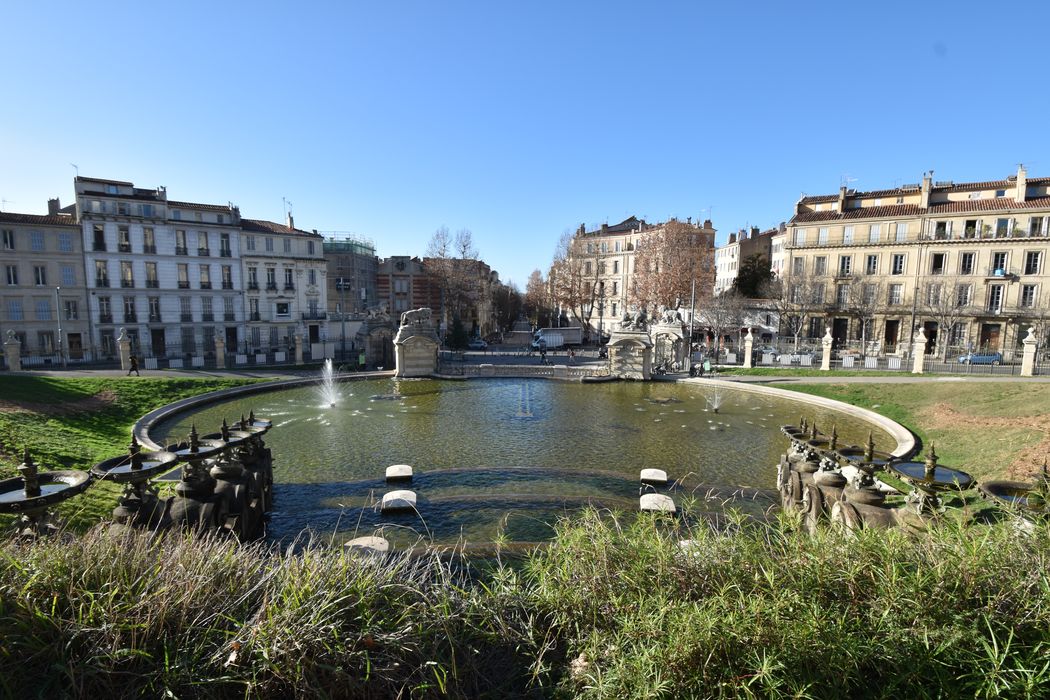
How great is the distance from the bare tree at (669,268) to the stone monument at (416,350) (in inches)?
989

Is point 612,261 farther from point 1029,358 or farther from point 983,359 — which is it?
point 1029,358

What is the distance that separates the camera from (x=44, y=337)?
4003 centimetres

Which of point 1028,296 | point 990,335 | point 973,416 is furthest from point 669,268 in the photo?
point 973,416

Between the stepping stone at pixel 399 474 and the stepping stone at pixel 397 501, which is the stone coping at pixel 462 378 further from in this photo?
the stepping stone at pixel 397 501

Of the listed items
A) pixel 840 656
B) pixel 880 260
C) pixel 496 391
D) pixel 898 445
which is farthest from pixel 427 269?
pixel 840 656

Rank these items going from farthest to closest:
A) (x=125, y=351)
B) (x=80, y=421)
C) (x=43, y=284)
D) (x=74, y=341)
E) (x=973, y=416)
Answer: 1. (x=74, y=341)
2. (x=43, y=284)
3. (x=125, y=351)
4. (x=80, y=421)
5. (x=973, y=416)

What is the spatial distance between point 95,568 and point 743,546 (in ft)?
18.7

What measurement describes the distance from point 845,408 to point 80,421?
29.7 metres

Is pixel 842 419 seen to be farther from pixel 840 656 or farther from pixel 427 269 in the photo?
pixel 427 269

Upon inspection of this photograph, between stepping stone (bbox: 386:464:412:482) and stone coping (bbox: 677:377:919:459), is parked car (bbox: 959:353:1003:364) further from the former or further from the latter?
stepping stone (bbox: 386:464:412:482)

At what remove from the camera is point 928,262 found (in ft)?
155

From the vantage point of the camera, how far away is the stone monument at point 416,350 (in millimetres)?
32688

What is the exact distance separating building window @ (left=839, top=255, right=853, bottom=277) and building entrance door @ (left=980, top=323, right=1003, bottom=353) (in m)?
11.0

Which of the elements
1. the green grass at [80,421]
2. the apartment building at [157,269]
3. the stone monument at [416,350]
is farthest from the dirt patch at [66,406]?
the apartment building at [157,269]
